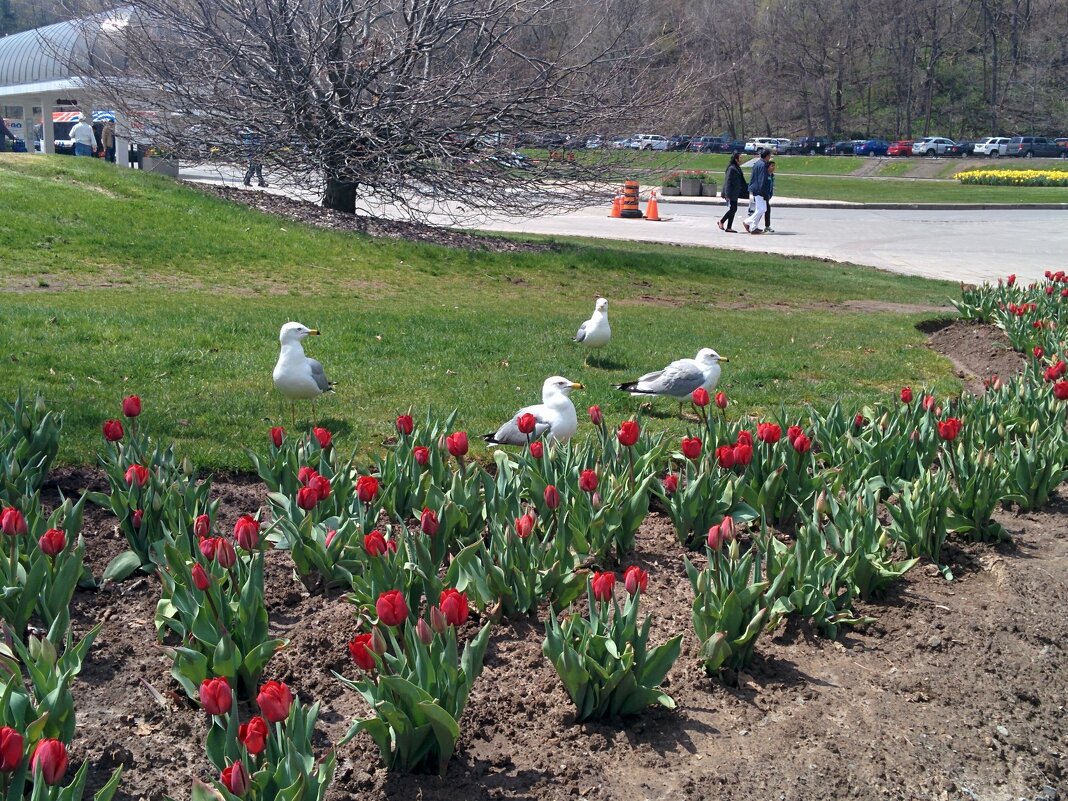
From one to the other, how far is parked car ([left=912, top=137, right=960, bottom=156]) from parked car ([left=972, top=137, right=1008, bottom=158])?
45.2 inches

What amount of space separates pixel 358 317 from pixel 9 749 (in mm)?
8501

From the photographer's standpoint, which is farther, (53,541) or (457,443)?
(457,443)

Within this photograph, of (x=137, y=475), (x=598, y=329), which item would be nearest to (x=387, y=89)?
(x=598, y=329)

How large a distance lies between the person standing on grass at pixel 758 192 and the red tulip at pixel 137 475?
21.3 meters

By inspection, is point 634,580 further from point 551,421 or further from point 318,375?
point 318,375

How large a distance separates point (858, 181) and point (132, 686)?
5089cm

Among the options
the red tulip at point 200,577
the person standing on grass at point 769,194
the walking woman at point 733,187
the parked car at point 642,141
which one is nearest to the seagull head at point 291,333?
the red tulip at point 200,577

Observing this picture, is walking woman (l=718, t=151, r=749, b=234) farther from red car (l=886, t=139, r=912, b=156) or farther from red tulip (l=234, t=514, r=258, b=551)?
red car (l=886, t=139, r=912, b=156)

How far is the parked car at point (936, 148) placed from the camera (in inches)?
2633

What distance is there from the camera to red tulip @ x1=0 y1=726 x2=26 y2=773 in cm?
229

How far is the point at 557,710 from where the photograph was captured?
3.49m

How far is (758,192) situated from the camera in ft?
83.7

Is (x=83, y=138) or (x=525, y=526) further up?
(x=83, y=138)

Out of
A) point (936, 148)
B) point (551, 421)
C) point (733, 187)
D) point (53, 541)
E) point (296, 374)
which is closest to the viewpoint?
point (53, 541)
